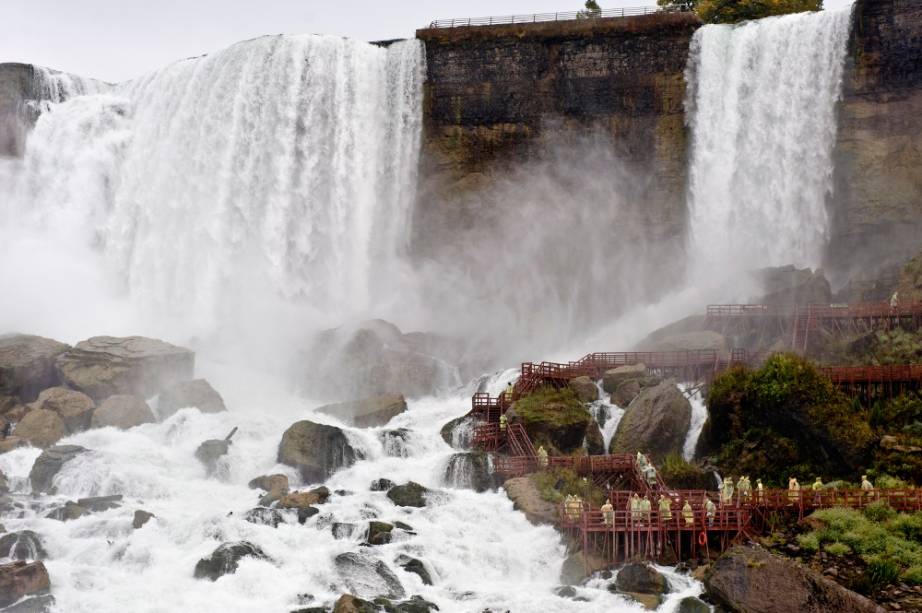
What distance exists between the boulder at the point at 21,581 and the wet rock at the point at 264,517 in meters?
6.41

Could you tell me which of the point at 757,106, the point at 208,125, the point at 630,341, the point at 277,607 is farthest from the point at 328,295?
the point at 277,607

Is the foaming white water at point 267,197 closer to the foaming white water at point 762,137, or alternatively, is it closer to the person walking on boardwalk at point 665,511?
the foaming white water at point 762,137

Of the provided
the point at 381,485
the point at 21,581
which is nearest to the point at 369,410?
the point at 381,485

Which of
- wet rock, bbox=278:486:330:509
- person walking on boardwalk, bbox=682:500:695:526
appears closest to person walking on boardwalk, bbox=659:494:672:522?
person walking on boardwalk, bbox=682:500:695:526

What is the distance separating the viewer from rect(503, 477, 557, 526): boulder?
33.1 metres

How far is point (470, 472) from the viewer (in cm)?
3716

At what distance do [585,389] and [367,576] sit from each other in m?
15.4

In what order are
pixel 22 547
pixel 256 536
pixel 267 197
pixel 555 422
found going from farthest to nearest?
pixel 267 197
pixel 555 422
pixel 256 536
pixel 22 547

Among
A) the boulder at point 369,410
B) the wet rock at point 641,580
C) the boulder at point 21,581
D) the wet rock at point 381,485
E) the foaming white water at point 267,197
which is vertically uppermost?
the foaming white water at point 267,197

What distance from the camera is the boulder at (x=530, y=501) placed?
33.1 m

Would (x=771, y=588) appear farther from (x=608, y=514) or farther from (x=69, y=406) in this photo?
(x=69, y=406)

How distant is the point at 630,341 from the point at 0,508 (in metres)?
29.9

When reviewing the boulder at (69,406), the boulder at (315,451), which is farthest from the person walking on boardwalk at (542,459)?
the boulder at (69,406)

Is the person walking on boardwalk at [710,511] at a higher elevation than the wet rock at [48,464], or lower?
higher
